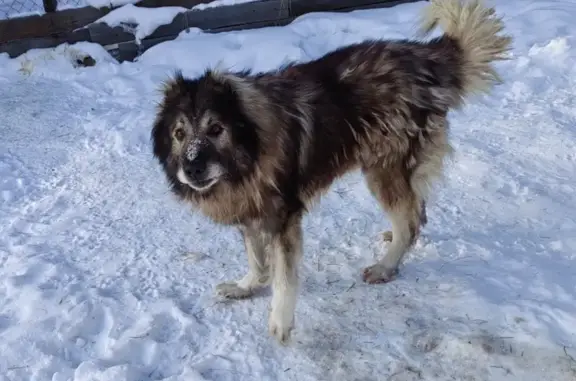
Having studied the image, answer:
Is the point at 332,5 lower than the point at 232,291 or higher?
higher

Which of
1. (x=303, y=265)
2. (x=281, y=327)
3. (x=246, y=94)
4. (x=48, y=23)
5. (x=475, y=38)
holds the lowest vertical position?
(x=303, y=265)

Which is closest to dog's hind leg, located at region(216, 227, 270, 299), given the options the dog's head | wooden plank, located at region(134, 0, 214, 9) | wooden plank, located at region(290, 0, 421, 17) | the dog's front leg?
the dog's front leg

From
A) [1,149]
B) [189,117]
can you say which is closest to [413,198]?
[189,117]

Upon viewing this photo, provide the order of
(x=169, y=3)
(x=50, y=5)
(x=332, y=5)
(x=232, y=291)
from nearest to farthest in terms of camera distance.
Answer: (x=232, y=291)
(x=50, y=5)
(x=169, y=3)
(x=332, y=5)

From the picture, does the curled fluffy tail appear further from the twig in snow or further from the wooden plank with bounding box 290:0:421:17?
the wooden plank with bounding box 290:0:421:17

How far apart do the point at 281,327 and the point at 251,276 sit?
1.46 ft

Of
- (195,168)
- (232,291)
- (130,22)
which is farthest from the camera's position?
(130,22)

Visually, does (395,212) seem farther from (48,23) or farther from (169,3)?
(48,23)

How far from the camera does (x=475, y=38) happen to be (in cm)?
338

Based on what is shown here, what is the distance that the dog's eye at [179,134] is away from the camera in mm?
2701

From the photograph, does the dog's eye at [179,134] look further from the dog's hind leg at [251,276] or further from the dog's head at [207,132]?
the dog's hind leg at [251,276]

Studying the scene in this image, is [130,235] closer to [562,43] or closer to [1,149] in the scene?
[1,149]

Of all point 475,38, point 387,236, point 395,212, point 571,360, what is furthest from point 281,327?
point 475,38

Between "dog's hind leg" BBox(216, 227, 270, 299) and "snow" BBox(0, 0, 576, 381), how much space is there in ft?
0.27
